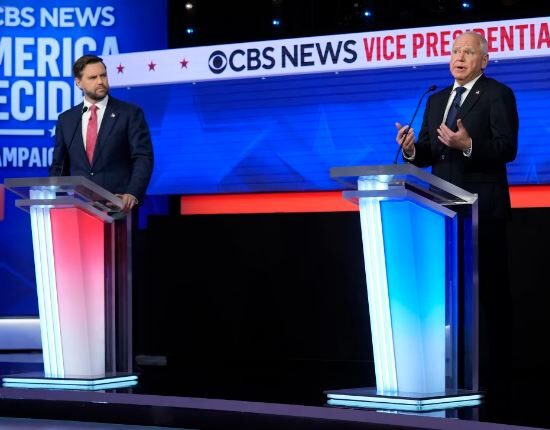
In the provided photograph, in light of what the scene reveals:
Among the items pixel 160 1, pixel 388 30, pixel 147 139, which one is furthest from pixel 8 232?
pixel 388 30

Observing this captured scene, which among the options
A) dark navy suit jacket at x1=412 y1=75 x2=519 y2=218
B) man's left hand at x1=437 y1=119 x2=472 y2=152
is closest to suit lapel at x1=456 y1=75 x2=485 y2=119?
dark navy suit jacket at x1=412 y1=75 x2=519 y2=218

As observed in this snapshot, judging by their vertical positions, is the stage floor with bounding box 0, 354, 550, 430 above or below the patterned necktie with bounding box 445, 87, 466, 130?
below

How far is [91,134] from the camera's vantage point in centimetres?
444

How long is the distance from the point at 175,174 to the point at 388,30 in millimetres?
1515

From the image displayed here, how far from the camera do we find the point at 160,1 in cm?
643

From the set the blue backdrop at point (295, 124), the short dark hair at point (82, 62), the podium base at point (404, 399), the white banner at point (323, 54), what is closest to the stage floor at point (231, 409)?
the podium base at point (404, 399)

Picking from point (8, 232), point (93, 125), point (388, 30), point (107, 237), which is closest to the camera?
point (107, 237)

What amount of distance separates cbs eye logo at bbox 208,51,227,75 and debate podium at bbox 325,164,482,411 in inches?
110

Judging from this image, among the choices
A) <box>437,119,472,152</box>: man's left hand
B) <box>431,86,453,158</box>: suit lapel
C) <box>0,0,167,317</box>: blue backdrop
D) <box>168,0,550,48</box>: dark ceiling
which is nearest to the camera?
<box>437,119,472,152</box>: man's left hand

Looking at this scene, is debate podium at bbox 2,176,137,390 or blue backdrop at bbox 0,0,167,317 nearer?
debate podium at bbox 2,176,137,390

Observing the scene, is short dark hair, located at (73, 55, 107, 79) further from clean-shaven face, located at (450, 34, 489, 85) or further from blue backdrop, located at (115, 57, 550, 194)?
blue backdrop, located at (115, 57, 550, 194)

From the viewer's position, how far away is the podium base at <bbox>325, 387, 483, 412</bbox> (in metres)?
3.29

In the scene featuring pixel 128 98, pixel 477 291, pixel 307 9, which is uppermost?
pixel 307 9

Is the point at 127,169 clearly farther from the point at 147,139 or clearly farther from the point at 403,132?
the point at 403,132
